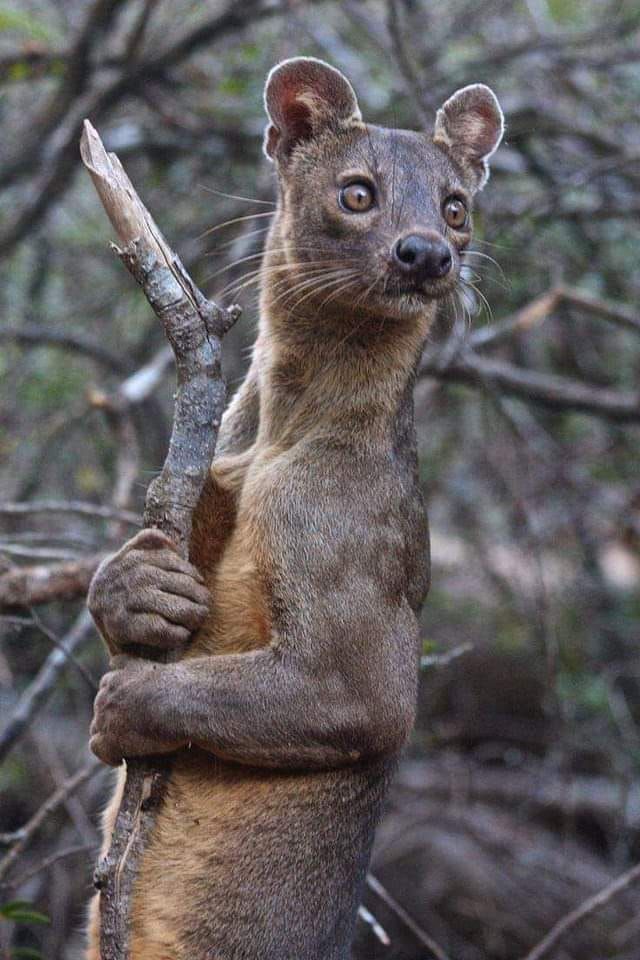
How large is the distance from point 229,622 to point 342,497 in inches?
18.0

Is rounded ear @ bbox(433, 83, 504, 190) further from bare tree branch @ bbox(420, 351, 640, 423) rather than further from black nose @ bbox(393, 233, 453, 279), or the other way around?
bare tree branch @ bbox(420, 351, 640, 423)

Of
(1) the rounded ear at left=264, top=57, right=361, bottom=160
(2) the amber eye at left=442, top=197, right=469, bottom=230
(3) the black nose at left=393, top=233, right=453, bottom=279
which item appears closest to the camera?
(3) the black nose at left=393, top=233, right=453, bottom=279

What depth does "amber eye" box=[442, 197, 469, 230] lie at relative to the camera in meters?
3.63

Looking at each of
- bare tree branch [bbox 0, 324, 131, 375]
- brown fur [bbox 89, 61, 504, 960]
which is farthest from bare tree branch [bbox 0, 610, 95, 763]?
bare tree branch [bbox 0, 324, 131, 375]

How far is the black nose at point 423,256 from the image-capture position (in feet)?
10.9

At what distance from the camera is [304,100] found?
384 cm

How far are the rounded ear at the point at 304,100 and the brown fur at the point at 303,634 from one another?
0.68 ft

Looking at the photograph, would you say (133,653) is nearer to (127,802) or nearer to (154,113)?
(127,802)

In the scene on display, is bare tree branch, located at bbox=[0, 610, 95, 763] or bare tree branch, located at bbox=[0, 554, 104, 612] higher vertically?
bare tree branch, located at bbox=[0, 554, 104, 612]

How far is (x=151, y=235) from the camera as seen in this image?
2803 millimetres

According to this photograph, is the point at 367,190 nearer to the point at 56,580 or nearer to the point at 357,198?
the point at 357,198

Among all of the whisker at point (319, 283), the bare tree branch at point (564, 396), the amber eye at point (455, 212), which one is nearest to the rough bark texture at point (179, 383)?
the whisker at point (319, 283)

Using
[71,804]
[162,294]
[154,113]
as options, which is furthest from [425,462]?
[162,294]

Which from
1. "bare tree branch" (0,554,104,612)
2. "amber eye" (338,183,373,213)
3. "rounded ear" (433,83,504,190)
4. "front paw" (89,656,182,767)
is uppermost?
"rounded ear" (433,83,504,190)
